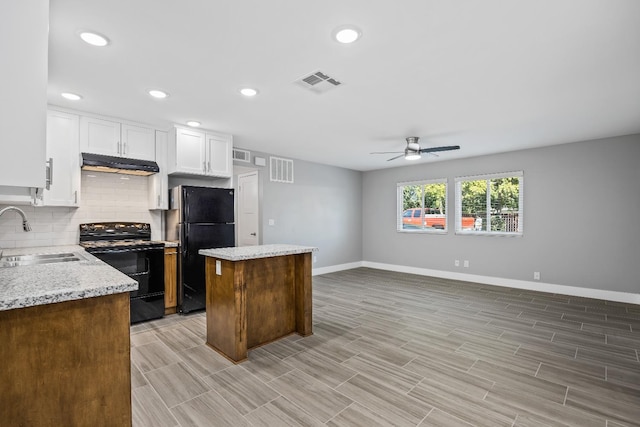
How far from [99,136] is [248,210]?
293cm

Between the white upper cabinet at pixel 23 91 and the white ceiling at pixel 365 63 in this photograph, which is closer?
the white upper cabinet at pixel 23 91

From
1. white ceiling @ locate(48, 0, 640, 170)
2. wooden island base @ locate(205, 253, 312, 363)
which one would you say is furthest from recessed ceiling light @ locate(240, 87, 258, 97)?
wooden island base @ locate(205, 253, 312, 363)

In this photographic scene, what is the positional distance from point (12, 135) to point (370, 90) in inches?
105

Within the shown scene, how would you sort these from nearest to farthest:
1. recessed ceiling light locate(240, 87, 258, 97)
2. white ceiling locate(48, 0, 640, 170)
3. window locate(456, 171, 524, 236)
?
white ceiling locate(48, 0, 640, 170) < recessed ceiling light locate(240, 87, 258, 97) < window locate(456, 171, 524, 236)

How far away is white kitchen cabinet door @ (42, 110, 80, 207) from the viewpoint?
343 cm

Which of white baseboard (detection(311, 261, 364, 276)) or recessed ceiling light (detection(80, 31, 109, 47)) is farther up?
recessed ceiling light (detection(80, 31, 109, 47))

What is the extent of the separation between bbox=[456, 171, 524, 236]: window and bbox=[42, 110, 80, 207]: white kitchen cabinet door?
250 inches

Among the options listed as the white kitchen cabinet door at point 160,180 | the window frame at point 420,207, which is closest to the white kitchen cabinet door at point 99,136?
the white kitchen cabinet door at point 160,180

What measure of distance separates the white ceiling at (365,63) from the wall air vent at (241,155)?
1.16m

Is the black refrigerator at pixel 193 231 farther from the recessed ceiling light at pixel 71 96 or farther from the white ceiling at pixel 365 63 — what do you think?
the recessed ceiling light at pixel 71 96

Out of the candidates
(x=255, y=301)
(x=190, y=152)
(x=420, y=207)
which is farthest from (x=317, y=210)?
(x=255, y=301)

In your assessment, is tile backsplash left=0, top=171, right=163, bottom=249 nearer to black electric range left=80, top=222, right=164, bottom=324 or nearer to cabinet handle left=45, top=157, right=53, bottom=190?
black electric range left=80, top=222, right=164, bottom=324

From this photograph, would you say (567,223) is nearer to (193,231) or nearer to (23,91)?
(193,231)

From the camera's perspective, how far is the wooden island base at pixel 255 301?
275 centimetres
